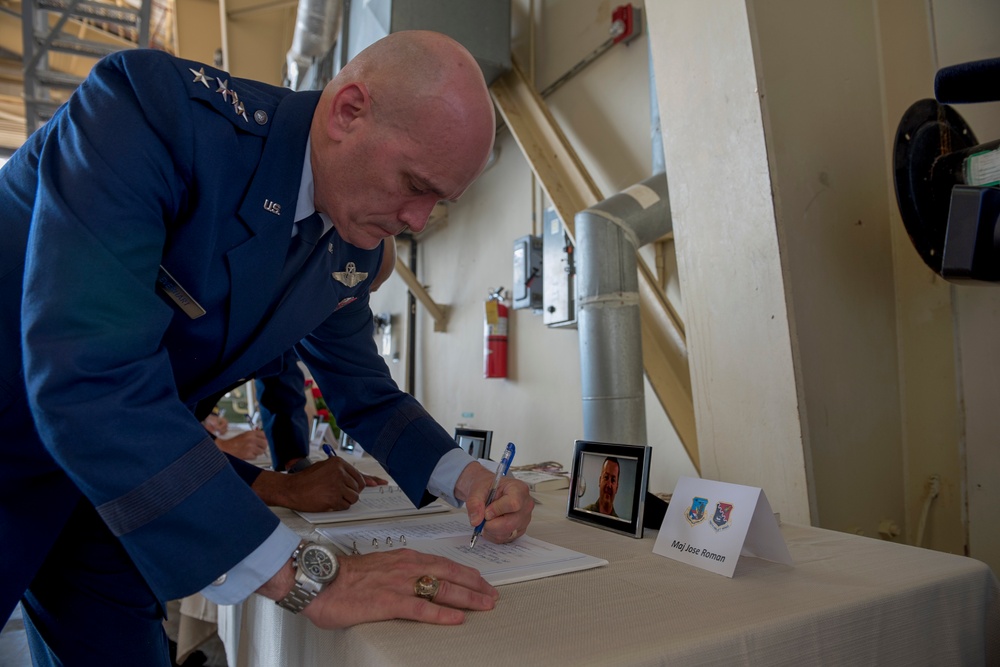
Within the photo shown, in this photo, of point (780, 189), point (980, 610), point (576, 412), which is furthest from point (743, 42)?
point (576, 412)

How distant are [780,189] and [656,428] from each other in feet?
4.03

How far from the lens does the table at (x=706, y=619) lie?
1.79 feet

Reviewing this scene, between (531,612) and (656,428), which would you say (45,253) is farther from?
(656,428)

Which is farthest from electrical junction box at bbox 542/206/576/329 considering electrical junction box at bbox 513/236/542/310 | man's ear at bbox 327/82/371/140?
man's ear at bbox 327/82/371/140

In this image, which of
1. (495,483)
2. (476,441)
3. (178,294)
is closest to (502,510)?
(495,483)

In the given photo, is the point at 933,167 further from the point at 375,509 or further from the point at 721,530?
the point at 375,509

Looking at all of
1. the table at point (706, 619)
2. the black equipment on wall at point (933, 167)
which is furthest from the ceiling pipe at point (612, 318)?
the table at point (706, 619)

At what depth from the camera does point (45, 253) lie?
0.59 m

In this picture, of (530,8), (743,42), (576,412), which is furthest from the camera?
(530,8)

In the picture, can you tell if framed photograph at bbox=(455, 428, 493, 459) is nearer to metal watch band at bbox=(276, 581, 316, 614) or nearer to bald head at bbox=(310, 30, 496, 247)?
bald head at bbox=(310, 30, 496, 247)

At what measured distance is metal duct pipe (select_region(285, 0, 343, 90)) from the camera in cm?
370

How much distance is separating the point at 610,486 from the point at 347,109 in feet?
2.27

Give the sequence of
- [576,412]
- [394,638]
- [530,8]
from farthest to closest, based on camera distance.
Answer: [530,8] < [576,412] < [394,638]

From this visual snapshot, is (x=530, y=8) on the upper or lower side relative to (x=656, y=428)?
upper
